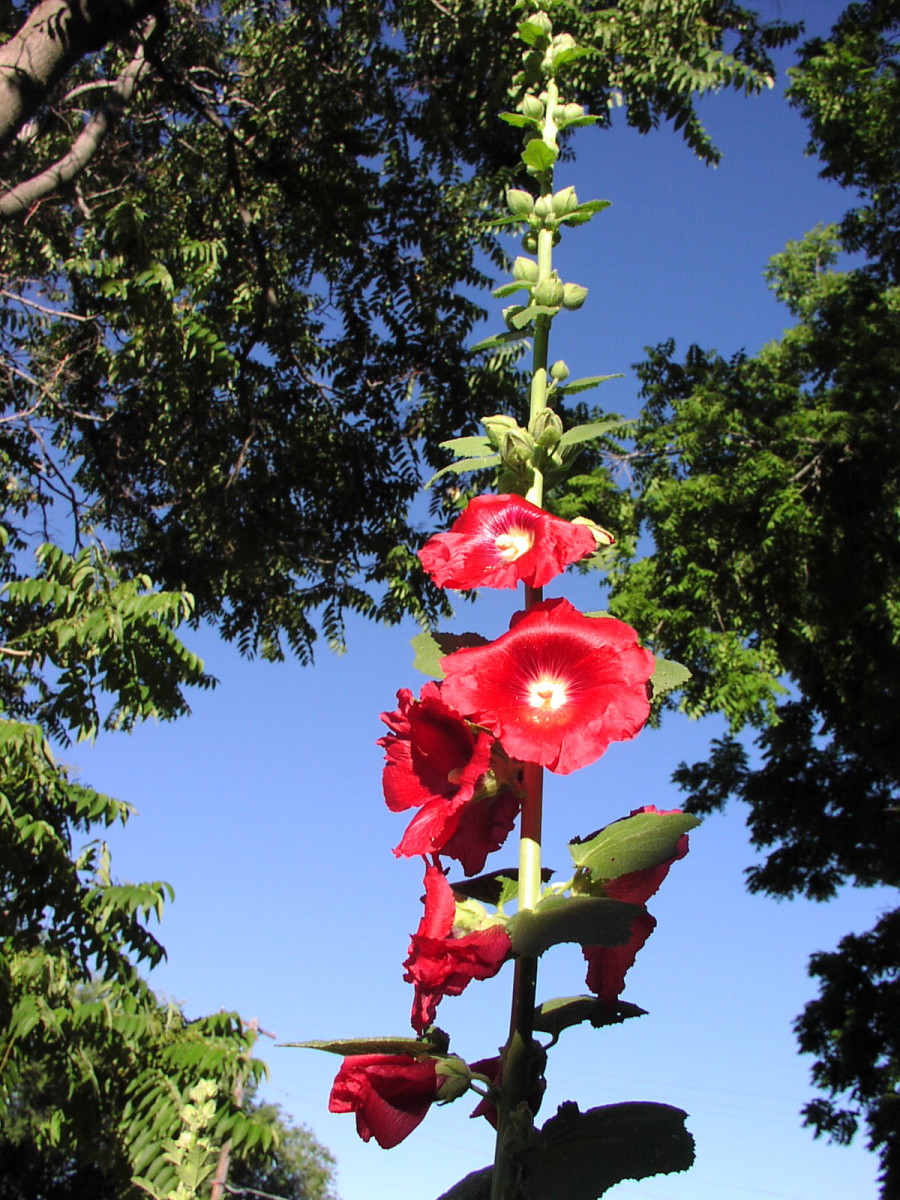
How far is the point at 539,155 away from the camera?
4.27ft

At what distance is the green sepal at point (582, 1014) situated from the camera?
97 cm

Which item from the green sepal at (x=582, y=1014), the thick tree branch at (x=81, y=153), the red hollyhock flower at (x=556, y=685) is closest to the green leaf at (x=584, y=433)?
the red hollyhock flower at (x=556, y=685)

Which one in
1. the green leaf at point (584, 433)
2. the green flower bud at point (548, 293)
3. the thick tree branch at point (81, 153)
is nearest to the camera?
the green leaf at point (584, 433)

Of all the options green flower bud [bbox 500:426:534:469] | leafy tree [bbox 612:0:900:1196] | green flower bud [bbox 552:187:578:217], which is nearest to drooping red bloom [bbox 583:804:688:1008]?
green flower bud [bbox 500:426:534:469]

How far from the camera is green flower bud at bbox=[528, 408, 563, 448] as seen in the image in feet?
3.65

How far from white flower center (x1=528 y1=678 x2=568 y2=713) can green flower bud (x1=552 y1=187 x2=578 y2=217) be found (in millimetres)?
701

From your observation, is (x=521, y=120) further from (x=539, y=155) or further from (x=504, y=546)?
(x=504, y=546)

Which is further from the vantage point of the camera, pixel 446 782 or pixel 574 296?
pixel 574 296

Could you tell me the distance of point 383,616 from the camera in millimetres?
6340

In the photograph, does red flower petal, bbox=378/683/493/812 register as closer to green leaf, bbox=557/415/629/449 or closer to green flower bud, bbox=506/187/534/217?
green leaf, bbox=557/415/629/449

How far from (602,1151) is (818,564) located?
755 cm

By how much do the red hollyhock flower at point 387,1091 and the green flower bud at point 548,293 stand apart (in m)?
0.90

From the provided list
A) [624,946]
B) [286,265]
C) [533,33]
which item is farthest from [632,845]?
[286,265]

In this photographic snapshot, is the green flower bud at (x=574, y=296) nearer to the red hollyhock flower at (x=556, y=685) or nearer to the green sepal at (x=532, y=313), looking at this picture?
the green sepal at (x=532, y=313)
